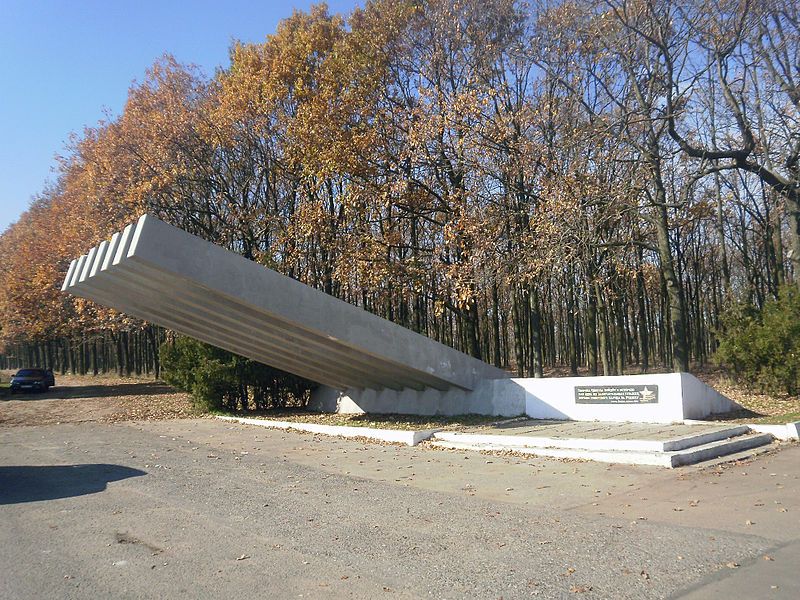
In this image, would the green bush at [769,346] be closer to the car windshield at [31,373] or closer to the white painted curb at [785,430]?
the white painted curb at [785,430]

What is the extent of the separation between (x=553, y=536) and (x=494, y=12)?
18.1m

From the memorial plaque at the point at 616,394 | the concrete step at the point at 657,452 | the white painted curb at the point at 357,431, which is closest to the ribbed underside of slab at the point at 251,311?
the white painted curb at the point at 357,431

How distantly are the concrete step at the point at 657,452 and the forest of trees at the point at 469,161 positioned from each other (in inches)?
232

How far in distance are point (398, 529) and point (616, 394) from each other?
363 inches

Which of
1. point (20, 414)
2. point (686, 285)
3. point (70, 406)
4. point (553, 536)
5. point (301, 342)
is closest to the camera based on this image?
point (553, 536)

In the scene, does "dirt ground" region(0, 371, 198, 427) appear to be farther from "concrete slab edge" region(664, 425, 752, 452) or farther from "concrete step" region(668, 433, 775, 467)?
"concrete step" region(668, 433, 775, 467)

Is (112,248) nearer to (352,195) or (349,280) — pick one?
(352,195)

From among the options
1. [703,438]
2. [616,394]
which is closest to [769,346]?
[616,394]

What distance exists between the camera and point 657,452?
35.9ft

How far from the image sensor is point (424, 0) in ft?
76.7

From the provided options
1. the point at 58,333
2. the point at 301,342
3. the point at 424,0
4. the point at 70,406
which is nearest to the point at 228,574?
the point at 301,342

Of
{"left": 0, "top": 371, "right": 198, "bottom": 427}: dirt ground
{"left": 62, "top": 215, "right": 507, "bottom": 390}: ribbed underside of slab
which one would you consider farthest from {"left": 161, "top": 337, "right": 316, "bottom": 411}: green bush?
{"left": 62, "top": 215, "right": 507, "bottom": 390}: ribbed underside of slab

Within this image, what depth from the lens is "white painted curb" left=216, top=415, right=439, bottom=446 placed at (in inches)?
579

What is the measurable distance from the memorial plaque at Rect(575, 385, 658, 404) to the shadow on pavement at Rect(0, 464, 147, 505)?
9.75 meters
